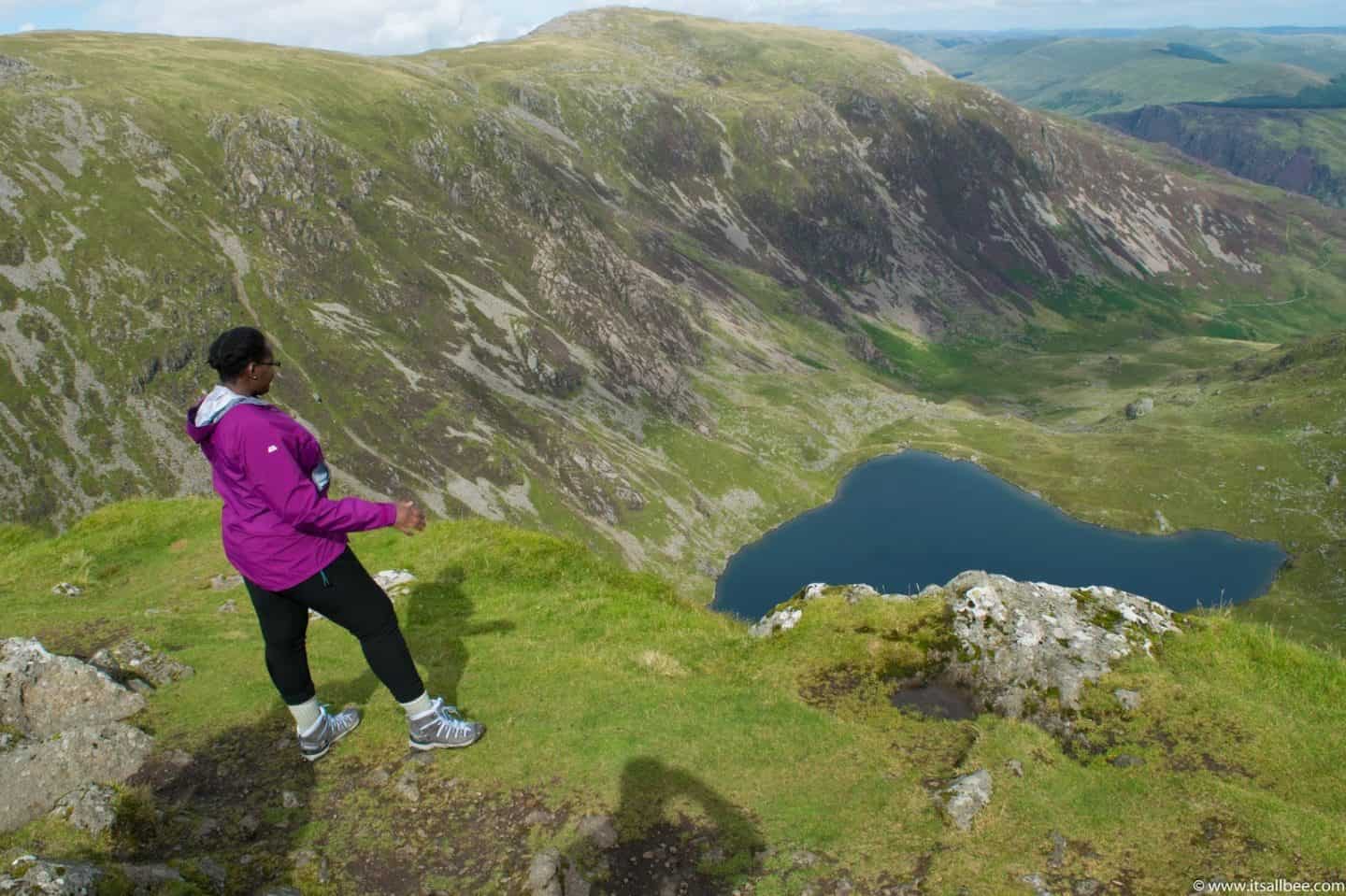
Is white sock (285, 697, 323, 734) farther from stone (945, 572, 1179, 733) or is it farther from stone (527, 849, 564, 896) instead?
stone (945, 572, 1179, 733)

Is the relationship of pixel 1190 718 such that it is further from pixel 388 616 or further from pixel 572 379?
pixel 572 379

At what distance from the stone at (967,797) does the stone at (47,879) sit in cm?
1012

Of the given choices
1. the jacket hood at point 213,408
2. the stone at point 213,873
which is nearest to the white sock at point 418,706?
the stone at point 213,873

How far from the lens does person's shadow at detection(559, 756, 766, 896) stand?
938 cm

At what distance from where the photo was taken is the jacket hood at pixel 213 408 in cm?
944

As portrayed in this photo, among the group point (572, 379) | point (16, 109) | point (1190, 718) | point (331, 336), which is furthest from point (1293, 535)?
point (16, 109)

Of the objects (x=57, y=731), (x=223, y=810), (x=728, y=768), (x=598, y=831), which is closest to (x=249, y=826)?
(x=223, y=810)

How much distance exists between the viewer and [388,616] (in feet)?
35.9

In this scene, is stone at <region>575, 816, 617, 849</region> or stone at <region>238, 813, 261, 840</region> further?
stone at <region>575, 816, 617, 849</region>

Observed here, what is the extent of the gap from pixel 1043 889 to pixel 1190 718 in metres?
5.29

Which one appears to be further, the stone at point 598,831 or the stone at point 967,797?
the stone at point 967,797

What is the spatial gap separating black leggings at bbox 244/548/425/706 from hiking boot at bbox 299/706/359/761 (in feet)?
1.82

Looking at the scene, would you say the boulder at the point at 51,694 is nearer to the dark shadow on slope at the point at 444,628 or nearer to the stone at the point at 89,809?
the stone at the point at 89,809

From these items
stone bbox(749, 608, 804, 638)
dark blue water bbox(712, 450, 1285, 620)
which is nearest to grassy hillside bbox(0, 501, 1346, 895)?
stone bbox(749, 608, 804, 638)
